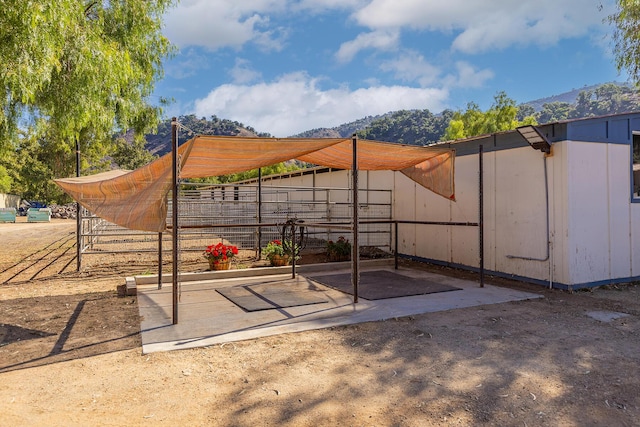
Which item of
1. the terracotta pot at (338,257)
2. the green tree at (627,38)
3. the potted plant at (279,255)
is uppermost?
the green tree at (627,38)

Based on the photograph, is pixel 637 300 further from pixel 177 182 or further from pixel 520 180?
pixel 177 182

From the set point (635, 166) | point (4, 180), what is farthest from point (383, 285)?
point (4, 180)

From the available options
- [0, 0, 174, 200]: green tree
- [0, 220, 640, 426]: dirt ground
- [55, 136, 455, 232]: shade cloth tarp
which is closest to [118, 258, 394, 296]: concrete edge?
[0, 220, 640, 426]: dirt ground

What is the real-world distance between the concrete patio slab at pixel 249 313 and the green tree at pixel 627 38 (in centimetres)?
688

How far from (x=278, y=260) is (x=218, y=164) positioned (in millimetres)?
3012

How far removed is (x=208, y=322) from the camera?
14.7 feet

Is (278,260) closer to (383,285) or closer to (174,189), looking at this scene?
(383,285)

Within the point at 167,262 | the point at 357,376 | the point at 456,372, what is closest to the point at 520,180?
the point at 456,372

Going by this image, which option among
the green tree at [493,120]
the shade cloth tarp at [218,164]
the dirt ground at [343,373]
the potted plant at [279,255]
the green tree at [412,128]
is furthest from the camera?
the green tree at [412,128]

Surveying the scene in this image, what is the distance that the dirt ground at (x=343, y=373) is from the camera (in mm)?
2531

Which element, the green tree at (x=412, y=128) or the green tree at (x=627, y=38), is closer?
the green tree at (x=627, y=38)

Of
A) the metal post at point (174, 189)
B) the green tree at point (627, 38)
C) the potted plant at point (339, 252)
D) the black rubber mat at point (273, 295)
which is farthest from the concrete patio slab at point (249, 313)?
the green tree at point (627, 38)

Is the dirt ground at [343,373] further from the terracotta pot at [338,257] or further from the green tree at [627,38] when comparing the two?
the green tree at [627,38]

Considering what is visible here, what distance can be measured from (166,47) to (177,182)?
22.7ft
